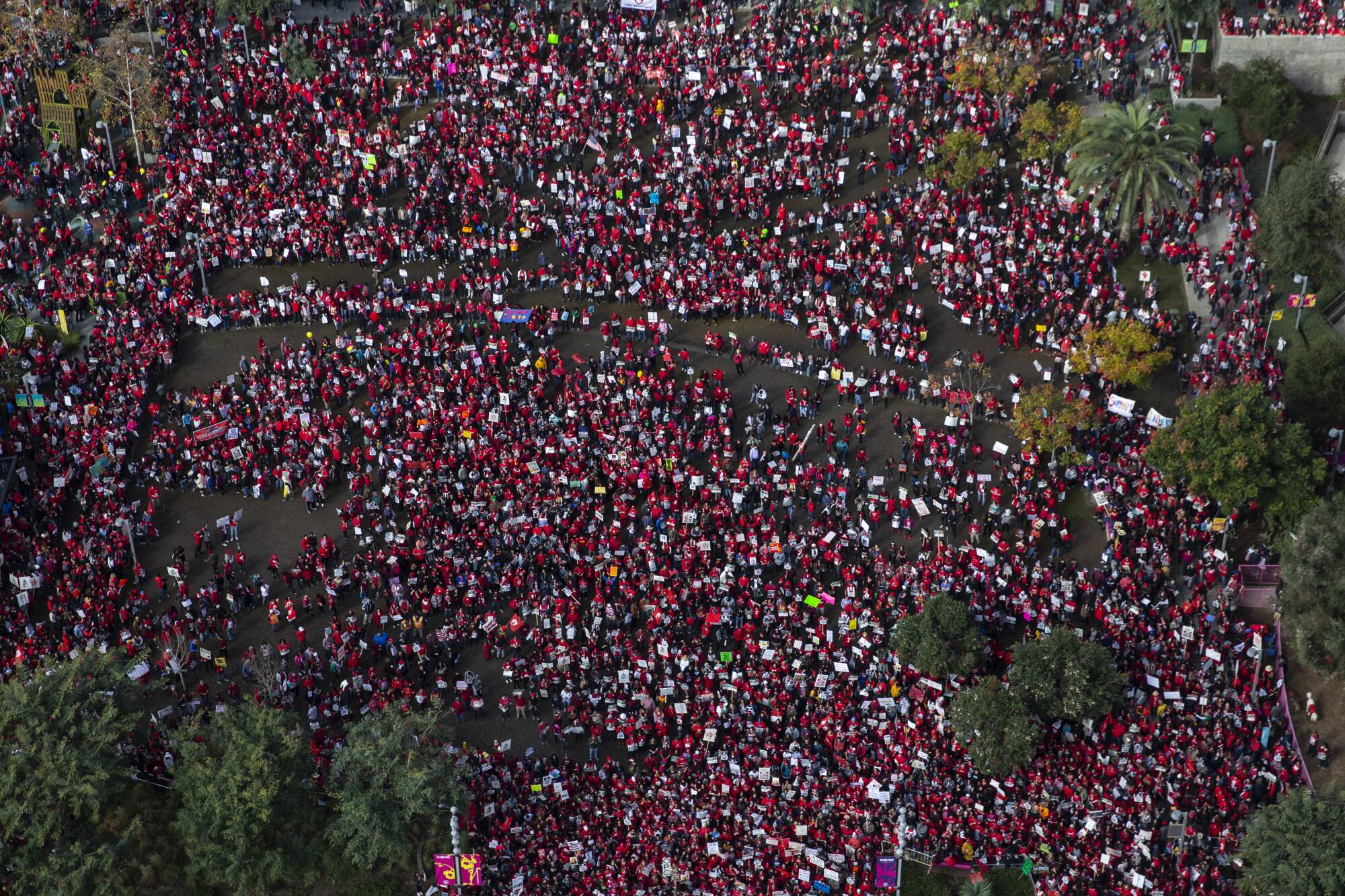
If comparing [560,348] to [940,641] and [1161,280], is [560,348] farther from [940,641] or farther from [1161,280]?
[1161,280]

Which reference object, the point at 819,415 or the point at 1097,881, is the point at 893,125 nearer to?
the point at 819,415

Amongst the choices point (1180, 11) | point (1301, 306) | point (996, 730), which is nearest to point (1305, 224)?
point (1301, 306)

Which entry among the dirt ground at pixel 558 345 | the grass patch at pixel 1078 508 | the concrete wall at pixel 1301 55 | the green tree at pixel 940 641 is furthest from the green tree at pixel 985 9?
the green tree at pixel 940 641

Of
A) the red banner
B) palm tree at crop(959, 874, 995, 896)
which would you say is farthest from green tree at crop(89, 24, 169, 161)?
palm tree at crop(959, 874, 995, 896)

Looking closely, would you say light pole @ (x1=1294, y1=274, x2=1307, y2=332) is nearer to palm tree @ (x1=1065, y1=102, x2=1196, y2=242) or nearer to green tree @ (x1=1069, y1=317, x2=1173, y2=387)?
green tree @ (x1=1069, y1=317, x2=1173, y2=387)

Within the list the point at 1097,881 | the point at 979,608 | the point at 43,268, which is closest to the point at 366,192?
the point at 43,268

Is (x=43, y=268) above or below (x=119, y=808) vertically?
above
